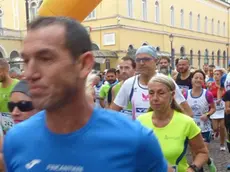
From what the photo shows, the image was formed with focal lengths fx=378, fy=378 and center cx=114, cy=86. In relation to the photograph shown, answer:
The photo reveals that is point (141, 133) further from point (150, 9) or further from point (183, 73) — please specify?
point (150, 9)

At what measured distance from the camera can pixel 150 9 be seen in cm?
3847

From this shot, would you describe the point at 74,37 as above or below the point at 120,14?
below

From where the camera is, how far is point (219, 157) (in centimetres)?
731

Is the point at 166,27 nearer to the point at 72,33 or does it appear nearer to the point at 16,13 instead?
the point at 16,13

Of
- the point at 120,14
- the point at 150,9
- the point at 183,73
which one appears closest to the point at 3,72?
the point at 183,73

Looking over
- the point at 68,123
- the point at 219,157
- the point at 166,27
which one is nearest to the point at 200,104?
the point at 219,157

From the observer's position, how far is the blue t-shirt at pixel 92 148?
4.36ft

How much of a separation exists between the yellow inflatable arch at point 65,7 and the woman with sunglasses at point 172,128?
951mm

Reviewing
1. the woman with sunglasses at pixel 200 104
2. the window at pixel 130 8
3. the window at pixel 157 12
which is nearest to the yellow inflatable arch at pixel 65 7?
the woman with sunglasses at pixel 200 104

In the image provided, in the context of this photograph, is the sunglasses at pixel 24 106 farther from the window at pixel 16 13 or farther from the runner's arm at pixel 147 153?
the window at pixel 16 13

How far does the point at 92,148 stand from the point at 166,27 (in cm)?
4114

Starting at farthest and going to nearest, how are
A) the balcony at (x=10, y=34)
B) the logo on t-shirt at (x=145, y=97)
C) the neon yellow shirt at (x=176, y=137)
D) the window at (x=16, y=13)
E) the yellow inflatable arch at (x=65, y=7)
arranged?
the window at (x=16, y=13)
the balcony at (x=10, y=34)
the logo on t-shirt at (x=145, y=97)
the yellow inflatable arch at (x=65, y=7)
the neon yellow shirt at (x=176, y=137)

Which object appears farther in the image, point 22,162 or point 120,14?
point 120,14

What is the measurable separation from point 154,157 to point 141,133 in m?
0.12
